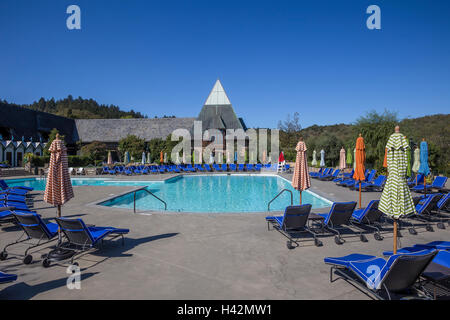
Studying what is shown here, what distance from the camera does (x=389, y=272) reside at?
2824mm

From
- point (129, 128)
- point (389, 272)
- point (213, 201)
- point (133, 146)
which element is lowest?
point (213, 201)

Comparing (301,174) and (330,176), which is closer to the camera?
(301,174)

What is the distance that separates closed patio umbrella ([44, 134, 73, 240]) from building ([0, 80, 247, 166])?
30169 millimetres

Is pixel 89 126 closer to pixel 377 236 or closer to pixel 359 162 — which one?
pixel 359 162

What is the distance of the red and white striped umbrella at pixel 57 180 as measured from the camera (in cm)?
512

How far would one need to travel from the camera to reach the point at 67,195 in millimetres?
5254

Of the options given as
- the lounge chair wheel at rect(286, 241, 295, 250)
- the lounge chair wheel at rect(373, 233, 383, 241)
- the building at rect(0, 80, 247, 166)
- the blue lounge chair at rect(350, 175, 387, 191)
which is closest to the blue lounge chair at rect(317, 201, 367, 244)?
the lounge chair wheel at rect(373, 233, 383, 241)

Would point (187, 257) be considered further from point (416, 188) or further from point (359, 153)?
point (416, 188)

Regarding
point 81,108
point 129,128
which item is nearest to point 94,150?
point 129,128

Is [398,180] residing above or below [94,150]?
below

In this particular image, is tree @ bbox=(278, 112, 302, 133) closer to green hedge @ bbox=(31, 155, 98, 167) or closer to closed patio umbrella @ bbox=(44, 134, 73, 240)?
green hedge @ bbox=(31, 155, 98, 167)

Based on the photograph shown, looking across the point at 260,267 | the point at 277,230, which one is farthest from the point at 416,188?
the point at 260,267

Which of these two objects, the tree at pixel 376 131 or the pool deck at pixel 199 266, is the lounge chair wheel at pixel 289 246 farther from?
the tree at pixel 376 131
